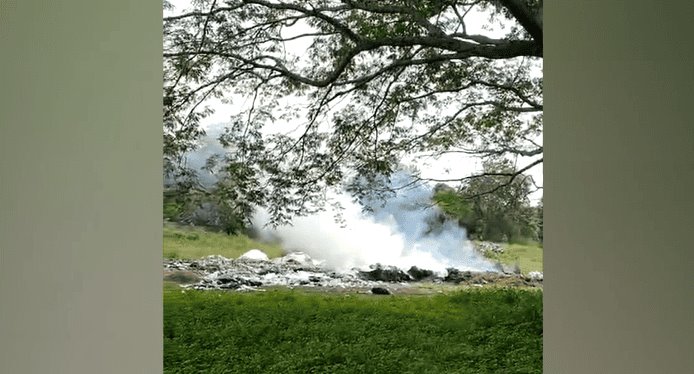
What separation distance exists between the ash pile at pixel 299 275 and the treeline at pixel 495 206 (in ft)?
0.92

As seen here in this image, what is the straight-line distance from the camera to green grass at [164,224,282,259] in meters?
5.31

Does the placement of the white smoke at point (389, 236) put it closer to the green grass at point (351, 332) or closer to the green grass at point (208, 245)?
the green grass at point (208, 245)

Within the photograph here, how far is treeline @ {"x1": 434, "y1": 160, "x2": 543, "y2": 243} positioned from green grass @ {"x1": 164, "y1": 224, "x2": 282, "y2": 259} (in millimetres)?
1298

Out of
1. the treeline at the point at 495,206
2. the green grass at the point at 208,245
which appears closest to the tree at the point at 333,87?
the treeline at the point at 495,206

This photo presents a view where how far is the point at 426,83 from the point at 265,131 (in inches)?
48.1

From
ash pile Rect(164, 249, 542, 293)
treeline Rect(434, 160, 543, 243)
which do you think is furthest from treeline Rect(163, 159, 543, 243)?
ash pile Rect(164, 249, 542, 293)

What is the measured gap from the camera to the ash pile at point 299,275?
522cm

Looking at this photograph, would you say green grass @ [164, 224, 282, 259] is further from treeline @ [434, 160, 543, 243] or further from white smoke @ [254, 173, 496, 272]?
treeline @ [434, 160, 543, 243]

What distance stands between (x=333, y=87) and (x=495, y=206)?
1452 mm
